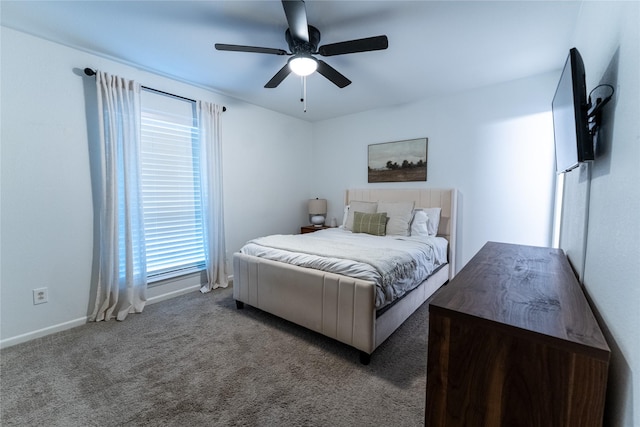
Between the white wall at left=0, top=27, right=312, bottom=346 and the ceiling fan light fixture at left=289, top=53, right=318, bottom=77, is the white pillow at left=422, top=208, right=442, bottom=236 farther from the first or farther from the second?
the white wall at left=0, top=27, right=312, bottom=346

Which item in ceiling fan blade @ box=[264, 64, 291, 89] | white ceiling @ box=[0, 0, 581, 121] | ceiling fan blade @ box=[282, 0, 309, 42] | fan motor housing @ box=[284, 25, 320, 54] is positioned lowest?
ceiling fan blade @ box=[264, 64, 291, 89]

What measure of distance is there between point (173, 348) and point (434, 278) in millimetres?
2588

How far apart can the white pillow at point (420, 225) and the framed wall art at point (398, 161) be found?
64 centimetres

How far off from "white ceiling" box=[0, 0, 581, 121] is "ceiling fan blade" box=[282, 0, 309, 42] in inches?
8.0

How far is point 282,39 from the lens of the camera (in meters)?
2.20

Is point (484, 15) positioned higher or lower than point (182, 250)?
higher

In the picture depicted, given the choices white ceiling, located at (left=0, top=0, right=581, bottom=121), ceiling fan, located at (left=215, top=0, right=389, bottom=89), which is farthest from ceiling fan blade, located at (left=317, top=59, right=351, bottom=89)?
white ceiling, located at (left=0, top=0, right=581, bottom=121)

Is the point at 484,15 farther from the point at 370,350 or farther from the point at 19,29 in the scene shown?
the point at 19,29

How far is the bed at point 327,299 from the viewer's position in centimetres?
180

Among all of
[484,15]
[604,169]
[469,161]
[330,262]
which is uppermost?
[484,15]

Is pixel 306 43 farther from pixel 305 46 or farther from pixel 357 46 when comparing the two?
pixel 357 46

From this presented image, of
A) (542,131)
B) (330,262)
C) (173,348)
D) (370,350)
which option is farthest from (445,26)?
(173,348)

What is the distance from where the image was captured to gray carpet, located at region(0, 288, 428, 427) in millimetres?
1423

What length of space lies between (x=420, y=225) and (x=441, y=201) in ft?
1.68
